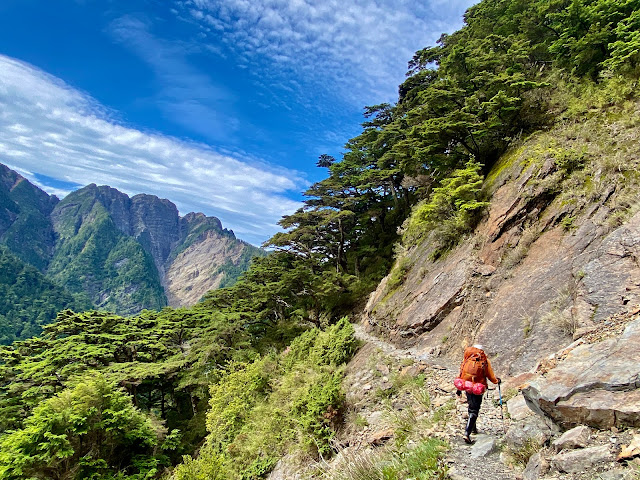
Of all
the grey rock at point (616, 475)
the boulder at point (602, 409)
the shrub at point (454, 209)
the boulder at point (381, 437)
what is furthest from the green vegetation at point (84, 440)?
the grey rock at point (616, 475)

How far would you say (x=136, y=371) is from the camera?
778 inches

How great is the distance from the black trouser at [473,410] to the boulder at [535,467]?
1.14 meters

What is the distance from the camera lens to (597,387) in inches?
148

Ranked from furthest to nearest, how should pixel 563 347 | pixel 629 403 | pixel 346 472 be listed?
pixel 563 347 → pixel 346 472 → pixel 629 403

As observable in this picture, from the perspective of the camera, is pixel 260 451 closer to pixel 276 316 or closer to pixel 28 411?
pixel 276 316

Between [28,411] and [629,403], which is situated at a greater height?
[629,403]

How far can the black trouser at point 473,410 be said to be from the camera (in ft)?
16.4

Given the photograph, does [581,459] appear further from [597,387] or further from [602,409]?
[597,387]

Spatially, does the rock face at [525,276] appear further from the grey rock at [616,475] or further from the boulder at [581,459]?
the grey rock at [616,475]

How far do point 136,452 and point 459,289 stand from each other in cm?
1869

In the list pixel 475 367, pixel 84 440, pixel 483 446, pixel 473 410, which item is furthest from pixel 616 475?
pixel 84 440

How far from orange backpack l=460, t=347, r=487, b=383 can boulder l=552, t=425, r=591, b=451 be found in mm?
1454

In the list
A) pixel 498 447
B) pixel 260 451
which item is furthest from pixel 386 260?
pixel 498 447

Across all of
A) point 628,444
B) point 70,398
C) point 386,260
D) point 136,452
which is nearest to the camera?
point 628,444
